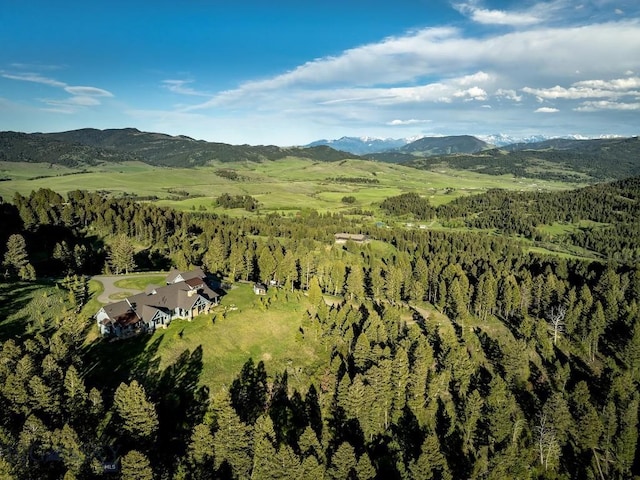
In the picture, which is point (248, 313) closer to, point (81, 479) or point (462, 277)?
point (81, 479)

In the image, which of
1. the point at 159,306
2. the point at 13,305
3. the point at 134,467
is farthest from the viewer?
the point at 159,306

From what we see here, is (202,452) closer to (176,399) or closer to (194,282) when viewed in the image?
(176,399)

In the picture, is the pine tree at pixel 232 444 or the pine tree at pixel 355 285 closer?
the pine tree at pixel 232 444

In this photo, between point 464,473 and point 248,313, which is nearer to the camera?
point 464,473

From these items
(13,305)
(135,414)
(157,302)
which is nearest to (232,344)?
(157,302)

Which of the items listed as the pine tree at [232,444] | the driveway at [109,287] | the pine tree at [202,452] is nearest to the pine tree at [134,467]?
the pine tree at [202,452]

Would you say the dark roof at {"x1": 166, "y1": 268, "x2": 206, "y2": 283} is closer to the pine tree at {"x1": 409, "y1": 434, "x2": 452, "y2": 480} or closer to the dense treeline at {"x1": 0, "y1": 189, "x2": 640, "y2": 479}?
the dense treeline at {"x1": 0, "y1": 189, "x2": 640, "y2": 479}

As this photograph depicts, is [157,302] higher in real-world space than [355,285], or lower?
higher

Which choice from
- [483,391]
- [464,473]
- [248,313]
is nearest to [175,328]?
[248,313]

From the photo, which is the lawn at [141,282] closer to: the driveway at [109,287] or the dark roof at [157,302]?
the driveway at [109,287]
